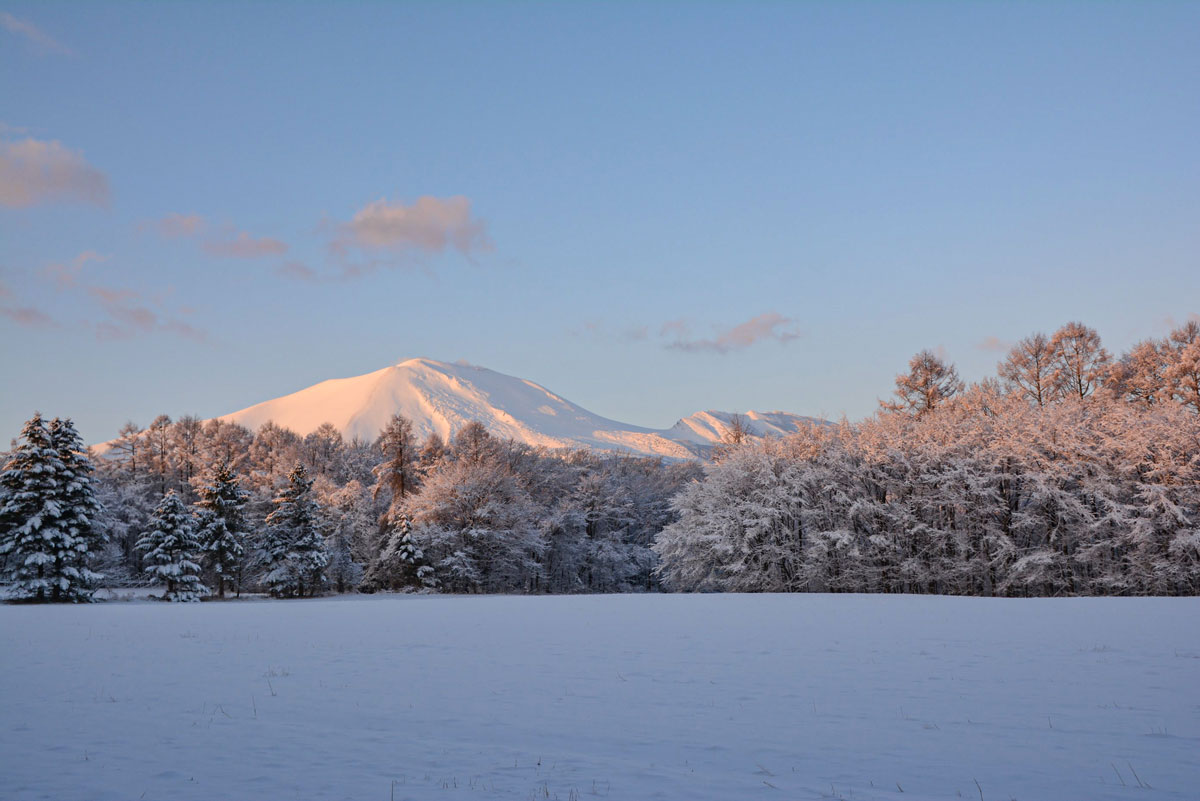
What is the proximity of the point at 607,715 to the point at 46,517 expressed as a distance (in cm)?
3385

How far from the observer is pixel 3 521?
32.9 metres

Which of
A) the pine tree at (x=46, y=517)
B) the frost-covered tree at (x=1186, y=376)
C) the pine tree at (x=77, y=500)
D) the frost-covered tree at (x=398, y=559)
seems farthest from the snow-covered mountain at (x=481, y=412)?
the pine tree at (x=46, y=517)

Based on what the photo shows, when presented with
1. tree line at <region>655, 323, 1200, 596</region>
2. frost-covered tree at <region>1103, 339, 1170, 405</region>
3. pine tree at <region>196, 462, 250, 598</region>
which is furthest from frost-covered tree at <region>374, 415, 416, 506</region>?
frost-covered tree at <region>1103, 339, 1170, 405</region>

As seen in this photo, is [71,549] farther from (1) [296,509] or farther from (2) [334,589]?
(2) [334,589]

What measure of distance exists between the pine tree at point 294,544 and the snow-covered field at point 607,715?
31755 mm

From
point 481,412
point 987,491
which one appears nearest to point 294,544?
point 987,491

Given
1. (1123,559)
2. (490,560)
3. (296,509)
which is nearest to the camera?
(1123,559)

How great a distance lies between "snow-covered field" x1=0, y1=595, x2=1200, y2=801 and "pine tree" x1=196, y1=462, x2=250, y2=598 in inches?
1217

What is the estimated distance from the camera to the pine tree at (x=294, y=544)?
4672cm

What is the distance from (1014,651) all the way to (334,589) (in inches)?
1918

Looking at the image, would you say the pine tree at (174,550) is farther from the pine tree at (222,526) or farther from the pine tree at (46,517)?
the pine tree at (46,517)

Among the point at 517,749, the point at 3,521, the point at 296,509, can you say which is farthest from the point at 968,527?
the point at 3,521

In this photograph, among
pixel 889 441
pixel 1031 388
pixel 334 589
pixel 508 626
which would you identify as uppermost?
pixel 1031 388

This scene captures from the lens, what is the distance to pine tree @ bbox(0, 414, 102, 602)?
32.3 meters
